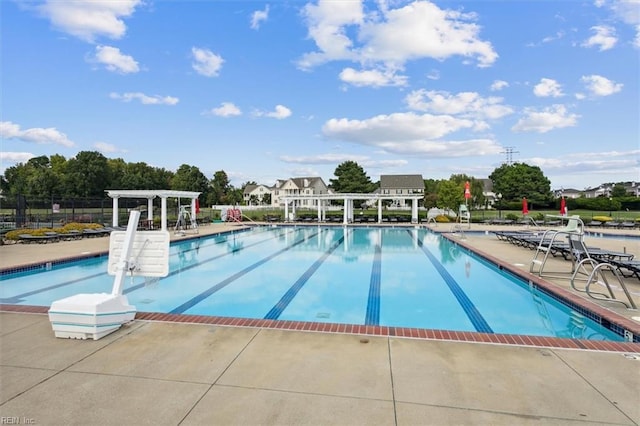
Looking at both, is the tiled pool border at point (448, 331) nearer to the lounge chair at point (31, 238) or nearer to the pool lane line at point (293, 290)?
the pool lane line at point (293, 290)

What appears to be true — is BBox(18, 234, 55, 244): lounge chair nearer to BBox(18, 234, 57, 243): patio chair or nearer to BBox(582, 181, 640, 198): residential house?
BBox(18, 234, 57, 243): patio chair

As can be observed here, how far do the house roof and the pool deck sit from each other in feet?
201

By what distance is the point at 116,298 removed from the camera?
13.2ft

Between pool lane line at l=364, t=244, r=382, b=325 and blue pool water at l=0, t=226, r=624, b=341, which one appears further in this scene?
pool lane line at l=364, t=244, r=382, b=325

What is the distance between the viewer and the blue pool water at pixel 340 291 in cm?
584

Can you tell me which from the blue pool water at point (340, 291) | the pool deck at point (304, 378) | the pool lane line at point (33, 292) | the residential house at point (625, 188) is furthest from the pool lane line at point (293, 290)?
the residential house at point (625, 188)

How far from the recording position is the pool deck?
237 centimetres

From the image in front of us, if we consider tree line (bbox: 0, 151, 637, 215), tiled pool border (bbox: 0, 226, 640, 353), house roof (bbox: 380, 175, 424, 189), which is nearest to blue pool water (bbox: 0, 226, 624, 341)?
tiled pool border (bbox: 0, 226, 640, 353)

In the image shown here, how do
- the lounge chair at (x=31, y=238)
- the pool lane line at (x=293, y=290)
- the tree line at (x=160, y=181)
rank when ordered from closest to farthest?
the pool lane line at (x=293, y=290)
the lounge chair at (x=31, y=238)
the tree line at (x=160, y=181)

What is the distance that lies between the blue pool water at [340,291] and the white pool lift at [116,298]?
2114 mm

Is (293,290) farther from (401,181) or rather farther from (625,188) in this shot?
(625,188)

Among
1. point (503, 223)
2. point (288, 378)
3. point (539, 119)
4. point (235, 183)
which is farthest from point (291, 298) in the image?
point (235, 183)

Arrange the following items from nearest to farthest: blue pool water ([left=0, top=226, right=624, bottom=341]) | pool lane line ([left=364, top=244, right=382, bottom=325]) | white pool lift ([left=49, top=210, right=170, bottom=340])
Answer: white pool lift ([left=49, top=210, right=170, bottom=340]) → blue pool water ([left=0, top=226, right=624, bottom=341]) → pool lane line ([left=364, top=244, right=382, bottom=325])

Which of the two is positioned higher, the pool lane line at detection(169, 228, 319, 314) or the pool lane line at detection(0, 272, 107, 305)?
the pool lane line at detection(0, 272, 107, 305)
